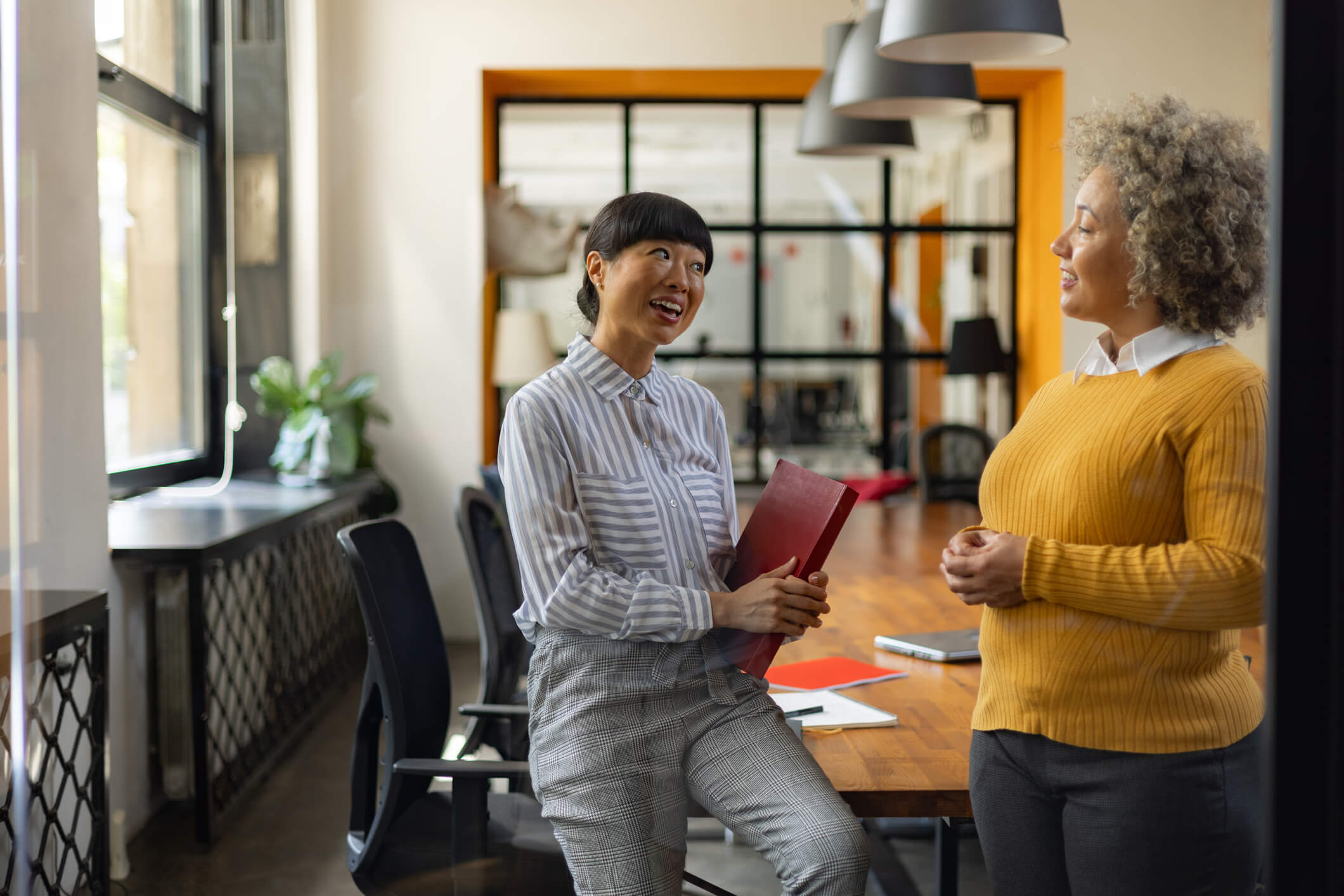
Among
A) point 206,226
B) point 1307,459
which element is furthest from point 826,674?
point 206,226

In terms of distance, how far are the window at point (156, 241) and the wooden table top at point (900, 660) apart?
76.3 inches

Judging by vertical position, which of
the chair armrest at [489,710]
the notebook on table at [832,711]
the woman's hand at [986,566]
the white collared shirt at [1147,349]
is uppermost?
the white collared shirt at [1147,349]

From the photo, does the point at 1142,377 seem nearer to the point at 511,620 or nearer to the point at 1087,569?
the point at 1087,569

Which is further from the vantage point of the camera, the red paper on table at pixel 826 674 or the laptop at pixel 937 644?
the laptop at pixel 937 644

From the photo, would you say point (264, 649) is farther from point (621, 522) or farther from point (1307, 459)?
point (1307, 459)

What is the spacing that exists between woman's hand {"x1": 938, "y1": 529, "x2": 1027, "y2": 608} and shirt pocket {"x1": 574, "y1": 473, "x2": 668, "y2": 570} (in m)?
0.35

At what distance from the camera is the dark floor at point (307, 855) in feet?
5.48

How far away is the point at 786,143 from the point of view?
3.13 meters

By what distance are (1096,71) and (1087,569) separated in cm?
81

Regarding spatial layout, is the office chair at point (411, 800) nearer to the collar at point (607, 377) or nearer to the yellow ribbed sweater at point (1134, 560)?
the collar at point (607, 377)

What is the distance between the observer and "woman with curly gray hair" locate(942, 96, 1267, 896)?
969 mm

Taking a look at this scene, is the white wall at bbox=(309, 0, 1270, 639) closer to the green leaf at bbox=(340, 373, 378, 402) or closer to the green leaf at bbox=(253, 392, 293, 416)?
the green leaf at bbox=(340, 373, 378, 402)

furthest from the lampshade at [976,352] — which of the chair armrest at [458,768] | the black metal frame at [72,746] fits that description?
the black metal frame at [72,746]

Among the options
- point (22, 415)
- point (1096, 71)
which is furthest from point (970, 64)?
point (22, 415)
